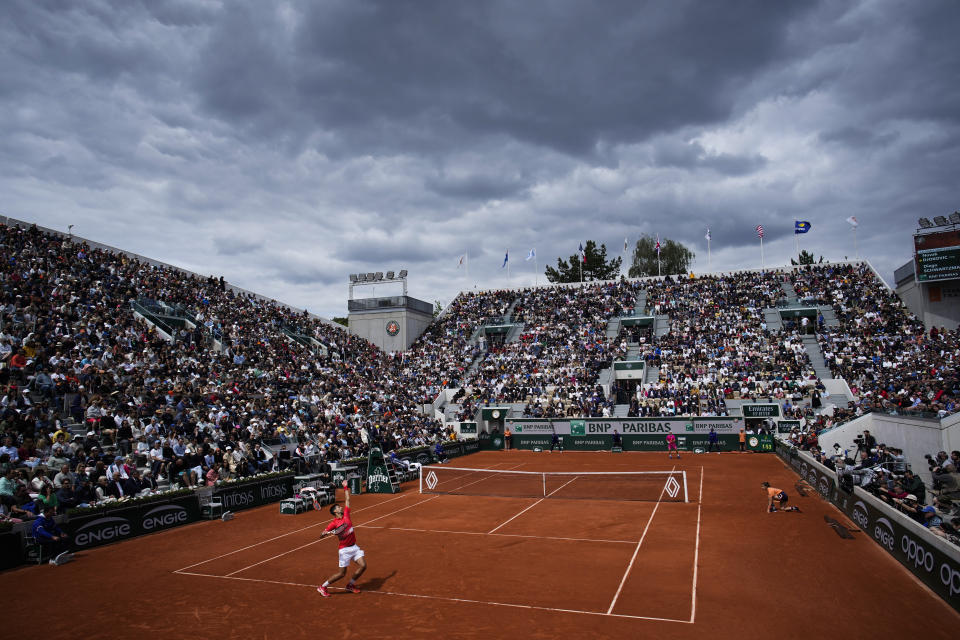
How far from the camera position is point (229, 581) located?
1321 centimetres

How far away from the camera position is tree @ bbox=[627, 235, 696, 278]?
283 ft

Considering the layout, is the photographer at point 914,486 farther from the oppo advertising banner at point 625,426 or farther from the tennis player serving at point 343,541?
the oppo advertising banner at point 625,426

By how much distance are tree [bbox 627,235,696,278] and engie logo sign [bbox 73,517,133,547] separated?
78.4m

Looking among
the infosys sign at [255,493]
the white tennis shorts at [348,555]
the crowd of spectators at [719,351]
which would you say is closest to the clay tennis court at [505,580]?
the white tennis shorts at [348,555]

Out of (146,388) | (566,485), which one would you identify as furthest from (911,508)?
(146,388)

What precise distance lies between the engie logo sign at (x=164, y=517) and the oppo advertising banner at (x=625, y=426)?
27551 millimetres

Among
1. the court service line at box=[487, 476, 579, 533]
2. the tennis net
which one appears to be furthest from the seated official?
the tennis net

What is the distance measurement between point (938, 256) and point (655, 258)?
153 feet

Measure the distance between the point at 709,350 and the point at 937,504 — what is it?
3295 cm

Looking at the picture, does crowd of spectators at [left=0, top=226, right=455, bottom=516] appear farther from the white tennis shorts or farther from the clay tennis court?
the white tennis shorts

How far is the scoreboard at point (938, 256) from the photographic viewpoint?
40531 millimetres

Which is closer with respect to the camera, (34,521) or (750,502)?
(34,521)

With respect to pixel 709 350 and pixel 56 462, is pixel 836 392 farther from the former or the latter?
pixel 56 462

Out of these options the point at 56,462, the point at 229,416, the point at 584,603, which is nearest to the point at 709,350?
the point at 229,416
